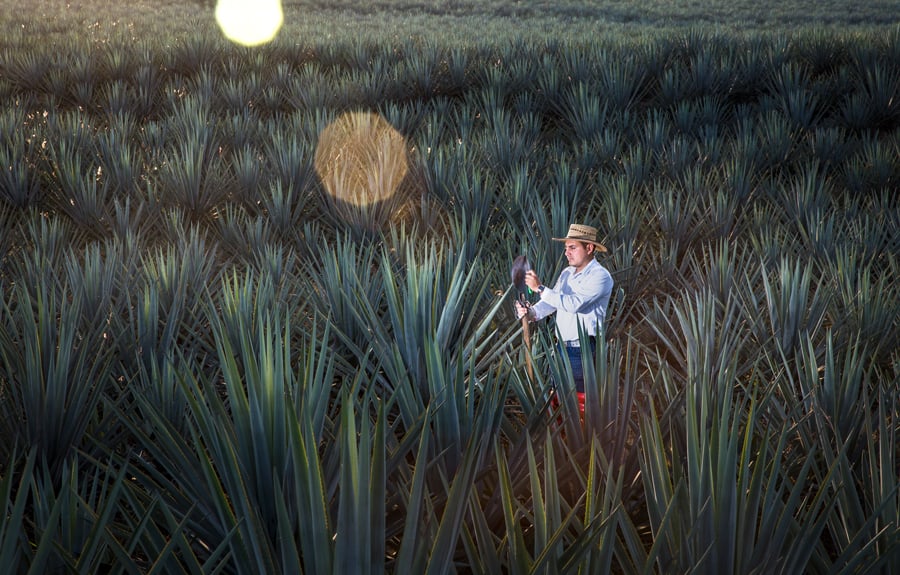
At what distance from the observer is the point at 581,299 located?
209cm

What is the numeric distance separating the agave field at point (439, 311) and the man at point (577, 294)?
0.09 meters

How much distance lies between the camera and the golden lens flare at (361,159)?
173 inches

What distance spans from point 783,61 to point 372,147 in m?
5.33

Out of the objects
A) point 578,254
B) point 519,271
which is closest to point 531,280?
Answer: point 519,271

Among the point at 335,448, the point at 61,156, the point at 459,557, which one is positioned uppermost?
the point at 61,156

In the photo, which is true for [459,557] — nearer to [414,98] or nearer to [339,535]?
[339,535]

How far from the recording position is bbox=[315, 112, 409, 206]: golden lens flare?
438 centimetres

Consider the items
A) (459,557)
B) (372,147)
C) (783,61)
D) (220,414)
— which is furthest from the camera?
(783,61)

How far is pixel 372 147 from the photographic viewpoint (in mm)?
5305

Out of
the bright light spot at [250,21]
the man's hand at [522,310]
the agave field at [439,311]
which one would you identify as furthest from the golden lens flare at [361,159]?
the bright light spot at [250,21]

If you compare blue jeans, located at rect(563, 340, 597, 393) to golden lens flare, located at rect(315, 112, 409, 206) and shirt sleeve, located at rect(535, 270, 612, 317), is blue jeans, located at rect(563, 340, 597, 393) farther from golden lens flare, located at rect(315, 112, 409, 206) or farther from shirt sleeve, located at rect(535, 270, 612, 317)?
golden lens flare, located at rect(315, 112, 409, 206)

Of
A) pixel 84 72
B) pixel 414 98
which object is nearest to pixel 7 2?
pixel 84 72

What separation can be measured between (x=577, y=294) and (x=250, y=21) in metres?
16.1

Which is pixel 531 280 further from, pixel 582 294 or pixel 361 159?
pixel 361 159
